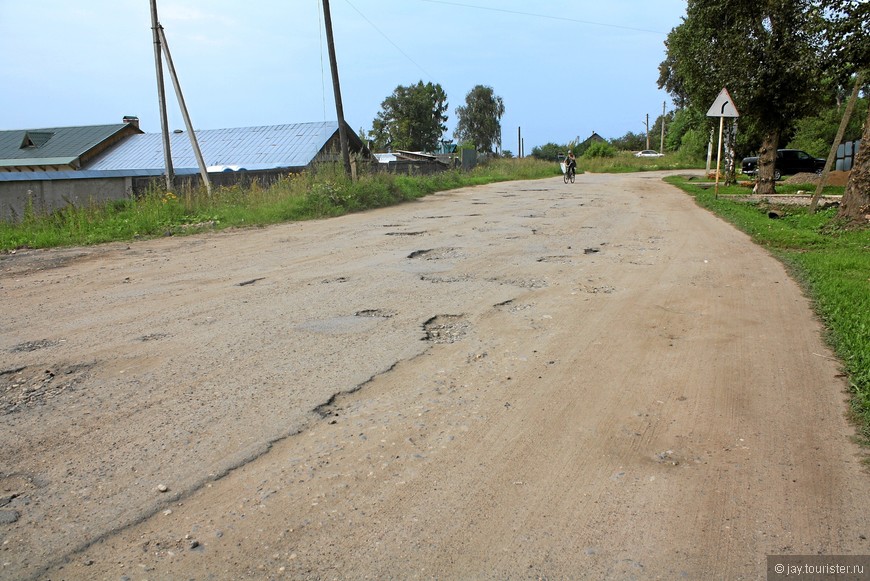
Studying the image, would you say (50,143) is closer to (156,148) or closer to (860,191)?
(156,148)

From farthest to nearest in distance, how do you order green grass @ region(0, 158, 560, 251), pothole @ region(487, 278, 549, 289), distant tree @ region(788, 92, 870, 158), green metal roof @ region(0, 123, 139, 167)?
green metal roof @ region(0, 123, 139, 167)
distant tree @ region(788, 92, 870, 158)
green grass @ region(0, 158, 560, 251)
pothole @ region(487, 278, 549, 289)

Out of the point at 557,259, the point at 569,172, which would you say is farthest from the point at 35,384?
the point at 569,172

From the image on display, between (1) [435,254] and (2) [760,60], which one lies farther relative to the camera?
(2) [760,60]

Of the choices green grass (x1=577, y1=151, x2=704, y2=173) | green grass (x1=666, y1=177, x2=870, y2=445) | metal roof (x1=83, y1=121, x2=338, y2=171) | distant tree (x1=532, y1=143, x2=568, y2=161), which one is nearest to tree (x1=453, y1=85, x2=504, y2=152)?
distant tree (x1=532, y1=143, x2=568, y2=161)

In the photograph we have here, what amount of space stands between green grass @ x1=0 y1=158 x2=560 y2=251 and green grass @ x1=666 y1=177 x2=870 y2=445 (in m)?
9.03

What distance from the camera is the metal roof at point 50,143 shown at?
132 ft

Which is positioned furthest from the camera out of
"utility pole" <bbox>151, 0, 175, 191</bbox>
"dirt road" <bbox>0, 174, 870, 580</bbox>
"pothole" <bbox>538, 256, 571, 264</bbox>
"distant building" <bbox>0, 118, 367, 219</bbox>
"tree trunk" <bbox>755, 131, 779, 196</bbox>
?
"distant building" <bbox>0, 118, 367, 219</bbox>

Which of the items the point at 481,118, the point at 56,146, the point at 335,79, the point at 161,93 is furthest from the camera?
the point at 481,118

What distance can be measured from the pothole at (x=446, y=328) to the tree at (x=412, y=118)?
6284 centimetres

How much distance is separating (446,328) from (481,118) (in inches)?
3146

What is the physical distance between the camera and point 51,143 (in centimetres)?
4197

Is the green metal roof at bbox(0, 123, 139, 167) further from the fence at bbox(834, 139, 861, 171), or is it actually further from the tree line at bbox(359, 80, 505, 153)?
A: the fence at bbox(834, 139, 861, 171)

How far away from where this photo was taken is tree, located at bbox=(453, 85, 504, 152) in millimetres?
82062

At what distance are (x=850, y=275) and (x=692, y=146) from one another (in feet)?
167
